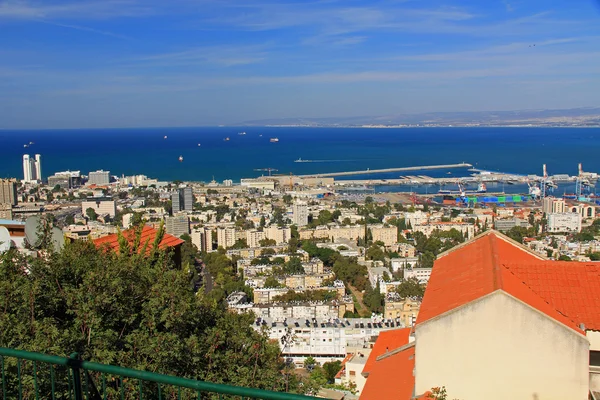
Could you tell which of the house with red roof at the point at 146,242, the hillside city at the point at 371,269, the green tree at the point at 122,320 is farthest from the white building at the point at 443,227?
the green tree at the point at 122,320

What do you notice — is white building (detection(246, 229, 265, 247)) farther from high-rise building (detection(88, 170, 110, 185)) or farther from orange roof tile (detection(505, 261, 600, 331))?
high-rise building (detection(88, 170, 110, 185))

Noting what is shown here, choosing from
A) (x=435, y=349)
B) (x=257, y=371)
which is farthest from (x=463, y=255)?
(x=257, y=371)

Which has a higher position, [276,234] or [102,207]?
[102,207]

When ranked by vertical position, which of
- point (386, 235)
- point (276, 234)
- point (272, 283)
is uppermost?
point (276, 234)

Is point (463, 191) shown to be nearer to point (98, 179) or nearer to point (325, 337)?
point (98, 179)

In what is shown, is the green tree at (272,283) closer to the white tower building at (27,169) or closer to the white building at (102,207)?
the white building at (102,207)

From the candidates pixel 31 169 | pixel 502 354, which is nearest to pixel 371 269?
pixel 502 354
